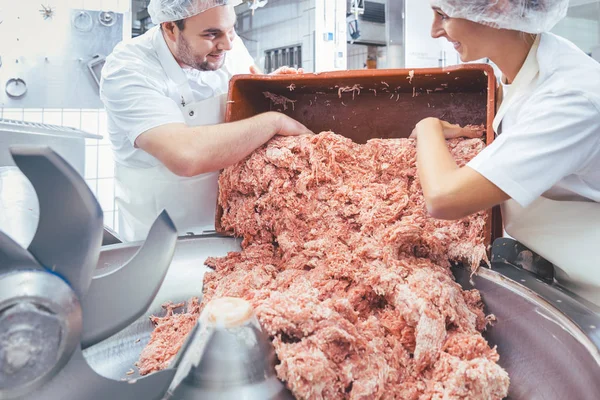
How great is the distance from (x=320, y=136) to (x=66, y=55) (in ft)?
8.35

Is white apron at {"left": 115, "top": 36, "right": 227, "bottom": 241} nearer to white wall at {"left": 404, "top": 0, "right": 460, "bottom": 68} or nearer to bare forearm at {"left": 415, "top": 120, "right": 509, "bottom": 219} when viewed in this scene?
bare forearm at {"left": 415, "top": 120, "right": 509, "bottom": 219}

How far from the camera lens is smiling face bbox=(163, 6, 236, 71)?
1503mm

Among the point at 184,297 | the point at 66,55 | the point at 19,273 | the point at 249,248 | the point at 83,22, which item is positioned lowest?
the point at 184,297

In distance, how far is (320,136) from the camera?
129cm

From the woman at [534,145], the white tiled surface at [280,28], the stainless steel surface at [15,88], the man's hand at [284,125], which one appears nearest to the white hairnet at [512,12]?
the woman at [534,145]

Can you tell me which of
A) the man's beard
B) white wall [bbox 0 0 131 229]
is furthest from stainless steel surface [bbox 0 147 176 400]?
white wall [bbox 0 0 131 229]

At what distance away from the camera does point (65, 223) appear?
19.1 inches

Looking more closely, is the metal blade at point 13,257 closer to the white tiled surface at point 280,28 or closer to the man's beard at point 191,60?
the man's beard at point 191,60

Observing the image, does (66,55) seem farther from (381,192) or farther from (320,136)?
(381,192)

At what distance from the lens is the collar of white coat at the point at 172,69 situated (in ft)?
5.23

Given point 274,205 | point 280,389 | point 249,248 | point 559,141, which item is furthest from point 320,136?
point 280,389

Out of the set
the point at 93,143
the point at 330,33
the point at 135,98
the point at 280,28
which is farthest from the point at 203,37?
the point at 280,28

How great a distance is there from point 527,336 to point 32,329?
902 millimetres

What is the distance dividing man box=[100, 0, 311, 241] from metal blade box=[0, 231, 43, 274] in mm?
801
